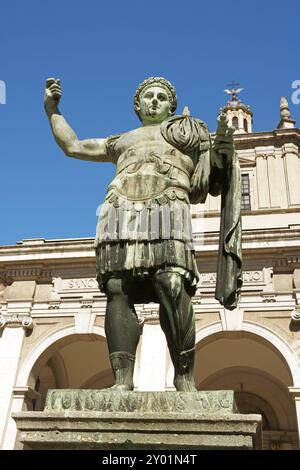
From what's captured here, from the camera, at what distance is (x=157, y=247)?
3.38 meters

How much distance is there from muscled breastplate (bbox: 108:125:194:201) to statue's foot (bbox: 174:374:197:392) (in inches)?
46.5

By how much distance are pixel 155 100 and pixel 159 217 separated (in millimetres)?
1147

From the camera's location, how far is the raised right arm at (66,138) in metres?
4.12

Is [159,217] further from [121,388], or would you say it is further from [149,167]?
[121,388]

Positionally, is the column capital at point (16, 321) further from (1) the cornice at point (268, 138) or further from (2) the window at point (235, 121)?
(2) the window at point (235, 121)

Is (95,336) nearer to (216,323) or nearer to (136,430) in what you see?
(216,323)

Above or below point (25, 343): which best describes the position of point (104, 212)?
below

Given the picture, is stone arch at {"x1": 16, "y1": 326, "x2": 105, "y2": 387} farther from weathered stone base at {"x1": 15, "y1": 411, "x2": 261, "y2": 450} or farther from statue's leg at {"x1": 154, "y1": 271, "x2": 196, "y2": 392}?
weathered stone base at {"x1": 15, "y1": 411, "x2": 261, "y2": 450}

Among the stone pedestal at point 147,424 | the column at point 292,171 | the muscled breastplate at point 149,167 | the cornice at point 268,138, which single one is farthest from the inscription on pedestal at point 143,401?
the cornice at point 268,138

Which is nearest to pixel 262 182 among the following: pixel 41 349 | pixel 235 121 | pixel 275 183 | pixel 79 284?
pixel 275 183

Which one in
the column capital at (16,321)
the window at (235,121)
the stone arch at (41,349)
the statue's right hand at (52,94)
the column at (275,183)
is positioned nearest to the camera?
the statue's right hand at (52,94)

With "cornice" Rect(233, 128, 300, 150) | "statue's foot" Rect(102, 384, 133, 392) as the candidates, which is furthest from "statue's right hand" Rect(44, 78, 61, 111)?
"cornice" Rect(233, 128, 300, 150)

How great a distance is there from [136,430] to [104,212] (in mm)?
1483
